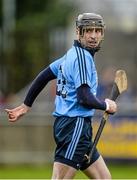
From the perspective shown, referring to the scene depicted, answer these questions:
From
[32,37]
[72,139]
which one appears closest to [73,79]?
[72,139]

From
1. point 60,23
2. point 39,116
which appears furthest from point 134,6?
point 39,116

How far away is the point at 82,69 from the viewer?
996 cm

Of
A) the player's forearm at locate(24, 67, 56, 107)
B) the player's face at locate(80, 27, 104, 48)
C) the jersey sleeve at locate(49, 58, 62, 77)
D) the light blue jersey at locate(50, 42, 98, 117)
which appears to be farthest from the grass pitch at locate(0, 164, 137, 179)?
the player's face at locate(80, 27, 104, 48)

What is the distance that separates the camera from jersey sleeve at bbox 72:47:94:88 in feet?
32.7

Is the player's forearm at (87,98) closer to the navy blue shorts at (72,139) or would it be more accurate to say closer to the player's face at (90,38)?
the navy blue shorts at (72,139)

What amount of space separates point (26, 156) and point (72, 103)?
31.4 ft

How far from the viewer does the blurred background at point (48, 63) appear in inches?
763

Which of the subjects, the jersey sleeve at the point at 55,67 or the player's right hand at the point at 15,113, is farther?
the player's right hand at the point at 15,113

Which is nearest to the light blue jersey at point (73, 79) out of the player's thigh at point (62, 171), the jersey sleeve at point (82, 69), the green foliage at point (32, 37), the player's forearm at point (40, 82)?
the jersey sleeve at point (82, 69)

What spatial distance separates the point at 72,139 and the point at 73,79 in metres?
0.58

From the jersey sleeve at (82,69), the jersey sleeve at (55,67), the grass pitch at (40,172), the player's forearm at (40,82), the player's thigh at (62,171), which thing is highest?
the jersey sleeve at (82,69)

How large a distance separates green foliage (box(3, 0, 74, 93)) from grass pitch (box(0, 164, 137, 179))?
13.2 m

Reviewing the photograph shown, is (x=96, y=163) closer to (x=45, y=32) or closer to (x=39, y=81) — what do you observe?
(x=39, y=81)

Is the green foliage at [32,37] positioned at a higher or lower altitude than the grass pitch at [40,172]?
lower
